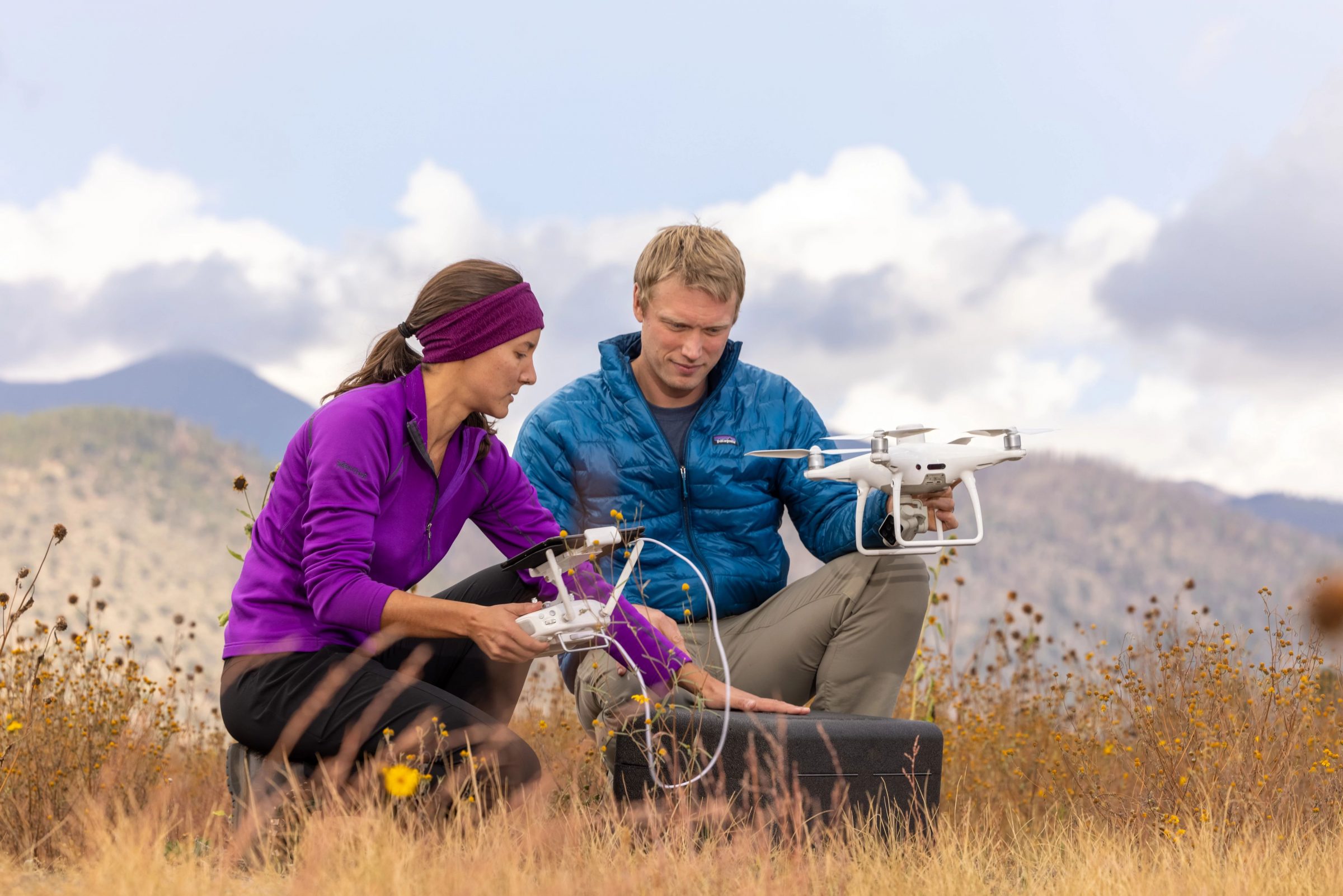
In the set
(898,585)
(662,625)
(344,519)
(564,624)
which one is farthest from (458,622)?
(898,585)

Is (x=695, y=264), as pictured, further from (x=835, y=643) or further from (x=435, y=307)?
(x=835, y=643)

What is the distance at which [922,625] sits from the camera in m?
3.73

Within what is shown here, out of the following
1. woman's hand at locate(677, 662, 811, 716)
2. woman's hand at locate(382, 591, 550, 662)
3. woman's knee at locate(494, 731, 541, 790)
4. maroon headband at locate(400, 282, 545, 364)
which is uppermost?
maroon headband at locate(400, 282, 545, 364)

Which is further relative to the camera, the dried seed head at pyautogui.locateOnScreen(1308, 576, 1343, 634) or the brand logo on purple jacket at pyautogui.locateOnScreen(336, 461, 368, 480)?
the dried seed head at pyautogui.locateOnScreen(1308, 576, 1343, 634)

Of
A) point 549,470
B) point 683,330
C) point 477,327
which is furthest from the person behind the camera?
point 549,470

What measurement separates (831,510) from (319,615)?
69.6 inches

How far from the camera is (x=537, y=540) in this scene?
3.47m

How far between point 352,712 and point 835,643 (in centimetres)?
150

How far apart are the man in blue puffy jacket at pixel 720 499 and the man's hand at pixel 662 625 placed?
0.25ft

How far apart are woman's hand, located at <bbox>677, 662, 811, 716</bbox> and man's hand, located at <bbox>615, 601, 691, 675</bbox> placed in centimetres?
8

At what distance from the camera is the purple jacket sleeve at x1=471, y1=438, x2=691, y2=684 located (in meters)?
3.26

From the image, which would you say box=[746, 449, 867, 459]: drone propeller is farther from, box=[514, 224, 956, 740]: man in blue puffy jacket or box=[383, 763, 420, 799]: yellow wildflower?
box=[383, 763, 420, 799]: yellow wildflower

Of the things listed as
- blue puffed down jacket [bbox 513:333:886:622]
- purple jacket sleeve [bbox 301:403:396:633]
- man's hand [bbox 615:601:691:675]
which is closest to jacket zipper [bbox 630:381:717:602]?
blue puffed down jacket [bbox 513:333:886:622]

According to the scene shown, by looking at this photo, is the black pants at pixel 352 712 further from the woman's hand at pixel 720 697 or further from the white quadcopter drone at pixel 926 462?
the white quadcopter drone at pixel 926 462
